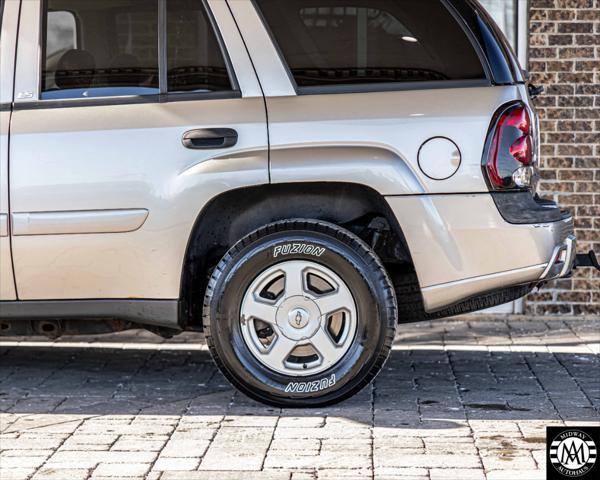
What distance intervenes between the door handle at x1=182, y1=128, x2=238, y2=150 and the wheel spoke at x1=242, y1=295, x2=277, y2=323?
27.5 inches

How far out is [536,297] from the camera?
9.03 m

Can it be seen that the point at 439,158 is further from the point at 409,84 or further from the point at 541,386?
the point at 541,386

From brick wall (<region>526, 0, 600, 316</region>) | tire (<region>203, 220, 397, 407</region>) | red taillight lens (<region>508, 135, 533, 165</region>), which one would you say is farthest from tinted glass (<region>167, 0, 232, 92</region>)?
brick wall (<region>526, 0, 600, 316</region>)

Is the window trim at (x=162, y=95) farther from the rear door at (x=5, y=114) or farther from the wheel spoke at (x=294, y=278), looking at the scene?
the wheel spoke at (x=294, y=278)

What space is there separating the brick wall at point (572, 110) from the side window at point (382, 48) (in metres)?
3.05

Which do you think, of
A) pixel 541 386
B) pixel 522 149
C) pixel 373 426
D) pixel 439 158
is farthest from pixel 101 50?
pixel 541 386

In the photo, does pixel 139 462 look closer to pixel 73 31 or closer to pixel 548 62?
pixel 73 31

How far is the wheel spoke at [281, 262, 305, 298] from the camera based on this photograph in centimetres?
595

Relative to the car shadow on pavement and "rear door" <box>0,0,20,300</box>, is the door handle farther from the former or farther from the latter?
the car shadow on pavement

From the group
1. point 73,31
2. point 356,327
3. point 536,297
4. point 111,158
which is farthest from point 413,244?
point 536,297

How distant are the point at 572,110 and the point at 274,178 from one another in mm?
3645

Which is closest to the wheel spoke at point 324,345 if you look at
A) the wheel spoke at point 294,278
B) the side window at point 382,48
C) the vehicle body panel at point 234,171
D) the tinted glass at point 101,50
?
the wheel spoke at point 294,278

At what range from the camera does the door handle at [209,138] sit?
5969mm

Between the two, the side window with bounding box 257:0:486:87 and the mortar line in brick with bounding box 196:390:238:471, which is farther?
the side window with bounding box 257:0:486:87
